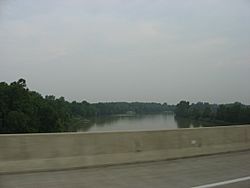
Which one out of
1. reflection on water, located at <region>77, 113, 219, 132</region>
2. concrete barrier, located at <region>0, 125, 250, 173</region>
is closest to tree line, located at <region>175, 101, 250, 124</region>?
reflection on water, located at <region>77, 113, 219, 132</region>

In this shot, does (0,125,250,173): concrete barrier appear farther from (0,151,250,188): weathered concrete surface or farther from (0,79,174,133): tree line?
Result: (0,79,174,133): tree line

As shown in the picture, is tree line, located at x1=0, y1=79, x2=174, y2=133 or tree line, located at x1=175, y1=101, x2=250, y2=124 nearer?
tree line, located at x1=175, y1=101, x2=250, y2=124

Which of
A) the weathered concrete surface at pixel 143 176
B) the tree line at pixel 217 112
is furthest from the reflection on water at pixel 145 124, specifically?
the weathered concrete surface at pixel 143 176

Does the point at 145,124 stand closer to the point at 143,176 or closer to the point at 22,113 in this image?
the point at 22,113

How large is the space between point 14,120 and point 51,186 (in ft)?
217

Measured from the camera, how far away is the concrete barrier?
31.7ft

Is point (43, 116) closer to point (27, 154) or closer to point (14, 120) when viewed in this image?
point (14, 120)

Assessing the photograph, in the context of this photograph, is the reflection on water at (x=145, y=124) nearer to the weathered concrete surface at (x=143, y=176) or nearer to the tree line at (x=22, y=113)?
the tree line at (x=22, y=113)

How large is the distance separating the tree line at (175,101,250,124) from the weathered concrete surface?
18.5 metres

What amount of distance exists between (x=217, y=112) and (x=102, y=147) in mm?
45920

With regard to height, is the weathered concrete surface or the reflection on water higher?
the reflection on water

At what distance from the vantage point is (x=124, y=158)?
11094mm

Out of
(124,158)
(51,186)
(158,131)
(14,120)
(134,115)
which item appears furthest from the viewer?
(134,115)

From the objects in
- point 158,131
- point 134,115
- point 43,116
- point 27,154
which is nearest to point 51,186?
point 27,154
